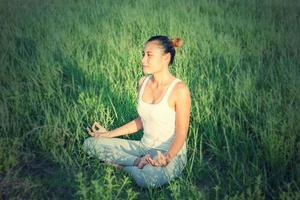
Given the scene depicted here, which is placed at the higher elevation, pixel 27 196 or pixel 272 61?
pixel 272 61

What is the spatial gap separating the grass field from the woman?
3.2 inches

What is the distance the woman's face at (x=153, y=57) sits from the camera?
92.0 inches

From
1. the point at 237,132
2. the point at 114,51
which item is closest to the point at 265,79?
the point at 237,132

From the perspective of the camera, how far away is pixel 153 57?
92.1 inches

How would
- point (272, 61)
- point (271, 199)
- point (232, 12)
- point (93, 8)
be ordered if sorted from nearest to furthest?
1. point (271, 199)
2. point (272, 61)
3. point (232, 12)
4. point (93, 8)

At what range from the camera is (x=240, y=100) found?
2967 millimetres

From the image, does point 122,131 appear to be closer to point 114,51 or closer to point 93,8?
point 114,51

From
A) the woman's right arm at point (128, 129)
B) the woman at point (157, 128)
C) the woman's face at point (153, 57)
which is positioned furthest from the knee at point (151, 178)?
the woman's face at point (153, 57)

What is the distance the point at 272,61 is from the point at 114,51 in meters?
1.64

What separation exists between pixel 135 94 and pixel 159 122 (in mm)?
895

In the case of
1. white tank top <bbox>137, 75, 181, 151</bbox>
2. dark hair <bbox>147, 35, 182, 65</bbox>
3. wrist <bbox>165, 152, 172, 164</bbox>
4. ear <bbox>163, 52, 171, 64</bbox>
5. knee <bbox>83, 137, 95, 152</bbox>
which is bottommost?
knee <bbox>83, 137, 95, 152</bbox>

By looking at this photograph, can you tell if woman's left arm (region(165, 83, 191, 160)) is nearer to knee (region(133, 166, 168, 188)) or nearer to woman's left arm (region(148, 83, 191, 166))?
woman's left arm (region(148, 83, 191, 166))

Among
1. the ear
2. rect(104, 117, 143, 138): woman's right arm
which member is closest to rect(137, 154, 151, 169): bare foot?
rect(104, 117, 143, 138): woman's right arm

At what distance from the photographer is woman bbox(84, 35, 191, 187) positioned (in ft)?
7.55
